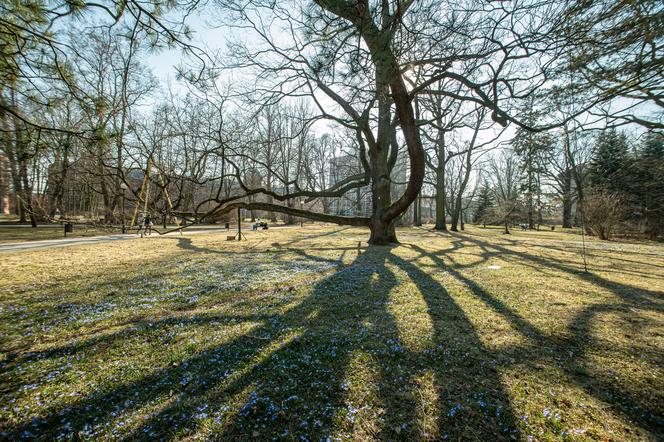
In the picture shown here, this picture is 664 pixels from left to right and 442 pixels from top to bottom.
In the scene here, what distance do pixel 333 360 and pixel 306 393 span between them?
471 millimetres

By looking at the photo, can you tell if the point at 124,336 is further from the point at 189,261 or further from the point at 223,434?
the point at 189,261

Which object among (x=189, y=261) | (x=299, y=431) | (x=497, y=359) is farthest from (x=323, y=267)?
(x=299, y=431)

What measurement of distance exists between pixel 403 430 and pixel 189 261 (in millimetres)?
7274

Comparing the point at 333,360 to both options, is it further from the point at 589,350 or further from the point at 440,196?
the point at 440,196

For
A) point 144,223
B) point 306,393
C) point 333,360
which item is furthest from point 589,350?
point 144,223

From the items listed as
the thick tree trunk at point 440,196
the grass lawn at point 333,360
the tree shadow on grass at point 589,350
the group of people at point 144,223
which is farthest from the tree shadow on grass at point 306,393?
the thick tree trunk at point 440,196

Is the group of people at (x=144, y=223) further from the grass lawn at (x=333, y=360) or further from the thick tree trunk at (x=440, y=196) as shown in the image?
the thick tree trunk at (x=440, y=196)

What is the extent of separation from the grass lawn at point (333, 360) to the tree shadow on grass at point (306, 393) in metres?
0.01

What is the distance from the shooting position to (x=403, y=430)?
62.8 inches

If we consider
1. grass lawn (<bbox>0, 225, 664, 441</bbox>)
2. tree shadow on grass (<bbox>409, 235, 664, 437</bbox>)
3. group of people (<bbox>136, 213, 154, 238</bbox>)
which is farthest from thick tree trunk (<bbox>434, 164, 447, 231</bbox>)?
group of people (<bbox>136, 213, 154, 238</bbox>)

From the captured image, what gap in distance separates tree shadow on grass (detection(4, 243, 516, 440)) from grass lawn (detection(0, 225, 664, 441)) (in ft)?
0.04

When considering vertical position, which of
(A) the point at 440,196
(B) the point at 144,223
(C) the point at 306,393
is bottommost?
(C) the point at 306,393

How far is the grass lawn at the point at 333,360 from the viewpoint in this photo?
1660mm

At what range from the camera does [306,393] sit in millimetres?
1939
